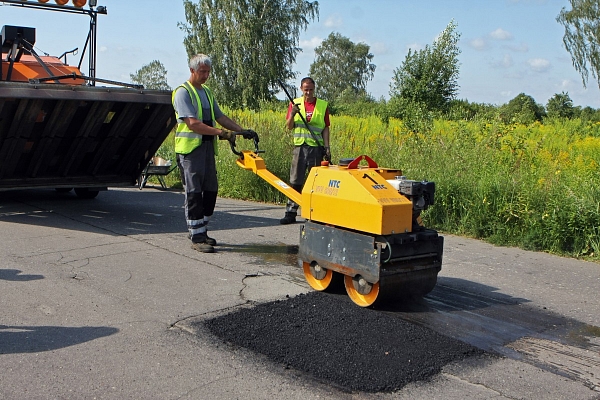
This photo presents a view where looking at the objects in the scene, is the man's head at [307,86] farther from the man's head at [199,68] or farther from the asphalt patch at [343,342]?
the asphalt patch at [343,342]

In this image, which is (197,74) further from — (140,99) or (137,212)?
(137,212)

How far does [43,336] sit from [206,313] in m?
1.16

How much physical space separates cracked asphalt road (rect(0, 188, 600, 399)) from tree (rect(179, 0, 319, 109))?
36.6m

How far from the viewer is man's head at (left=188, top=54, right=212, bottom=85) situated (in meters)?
6.93

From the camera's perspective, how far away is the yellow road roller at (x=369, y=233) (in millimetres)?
4863

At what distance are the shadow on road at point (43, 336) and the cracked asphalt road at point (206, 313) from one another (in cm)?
1

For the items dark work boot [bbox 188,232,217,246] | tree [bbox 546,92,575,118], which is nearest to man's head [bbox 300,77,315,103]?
dark work boot [bbox 188,232,217,246]

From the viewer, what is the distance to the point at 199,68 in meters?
6.93

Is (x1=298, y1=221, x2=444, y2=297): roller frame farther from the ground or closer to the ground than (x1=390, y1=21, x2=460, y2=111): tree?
closer to the ground

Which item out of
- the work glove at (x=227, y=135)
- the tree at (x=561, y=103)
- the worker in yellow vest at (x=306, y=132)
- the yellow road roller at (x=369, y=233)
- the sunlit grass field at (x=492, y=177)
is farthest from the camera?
the tree at (x=561, y=103)

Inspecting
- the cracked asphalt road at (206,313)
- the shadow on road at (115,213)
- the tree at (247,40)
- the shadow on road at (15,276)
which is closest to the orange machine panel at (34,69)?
the shadow on road at (115,213)

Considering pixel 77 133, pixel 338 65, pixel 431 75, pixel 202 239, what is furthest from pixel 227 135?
pixel 338 65

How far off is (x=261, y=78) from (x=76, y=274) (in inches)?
1552

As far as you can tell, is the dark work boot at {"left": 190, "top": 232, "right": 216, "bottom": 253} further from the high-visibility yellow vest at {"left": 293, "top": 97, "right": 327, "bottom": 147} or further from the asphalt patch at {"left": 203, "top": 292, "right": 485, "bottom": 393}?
the high-visibility yellow vest at {"left": 293, "top": 97, "right": 327, "bottom": 147}
